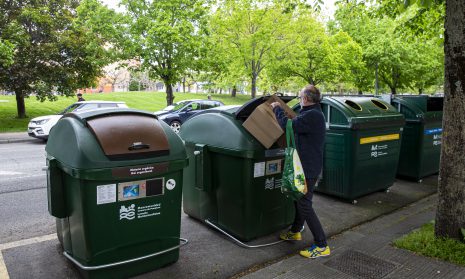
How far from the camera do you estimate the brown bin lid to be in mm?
3070

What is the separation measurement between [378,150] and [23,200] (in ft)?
18.4

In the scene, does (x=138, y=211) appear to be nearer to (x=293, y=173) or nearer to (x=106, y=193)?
(x=106, y=193)

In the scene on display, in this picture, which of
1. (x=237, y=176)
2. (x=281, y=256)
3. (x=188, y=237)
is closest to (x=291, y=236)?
(x=281, y=256)

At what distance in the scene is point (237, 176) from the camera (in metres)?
3.95

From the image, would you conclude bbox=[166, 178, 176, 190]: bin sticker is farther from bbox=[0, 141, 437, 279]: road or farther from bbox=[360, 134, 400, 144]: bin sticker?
bbox=[360, 134, 400, 144]: bin sticker

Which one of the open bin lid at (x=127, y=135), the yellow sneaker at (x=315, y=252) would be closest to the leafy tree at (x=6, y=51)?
the open bin lid at (x=127, y=135)

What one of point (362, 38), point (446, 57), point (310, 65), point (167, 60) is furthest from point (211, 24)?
point (446, 57)

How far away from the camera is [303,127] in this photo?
3617 mm

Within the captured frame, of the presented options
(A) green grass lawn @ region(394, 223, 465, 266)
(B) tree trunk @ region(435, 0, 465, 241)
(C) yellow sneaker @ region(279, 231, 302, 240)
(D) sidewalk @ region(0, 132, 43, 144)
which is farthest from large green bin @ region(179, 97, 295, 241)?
(D) sidewalk @ region(0, 132, 43, 144)

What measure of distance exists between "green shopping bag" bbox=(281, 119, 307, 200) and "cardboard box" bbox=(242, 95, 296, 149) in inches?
12.0

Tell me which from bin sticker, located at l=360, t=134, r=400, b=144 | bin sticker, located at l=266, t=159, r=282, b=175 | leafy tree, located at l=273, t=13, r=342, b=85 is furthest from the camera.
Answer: leafy tree, located at l=273, t=13, r=342, b=85

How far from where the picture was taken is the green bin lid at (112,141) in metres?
3.00

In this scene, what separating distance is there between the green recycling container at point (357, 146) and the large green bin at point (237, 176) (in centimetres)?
141

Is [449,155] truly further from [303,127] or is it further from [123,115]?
[123,115]
